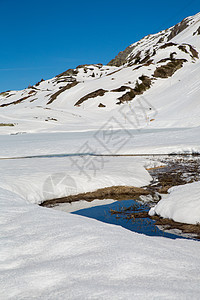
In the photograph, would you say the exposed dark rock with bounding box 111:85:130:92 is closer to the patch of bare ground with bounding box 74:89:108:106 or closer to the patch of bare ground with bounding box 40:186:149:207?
the patch of bare ground with bounding box 74:89:108:106

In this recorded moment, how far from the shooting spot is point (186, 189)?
9.05 metres

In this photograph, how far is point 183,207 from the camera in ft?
25.7

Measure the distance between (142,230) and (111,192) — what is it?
420 centimetres

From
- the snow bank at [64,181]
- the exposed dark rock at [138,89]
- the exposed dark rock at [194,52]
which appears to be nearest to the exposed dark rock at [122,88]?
the exposed dark rock at [138,89]

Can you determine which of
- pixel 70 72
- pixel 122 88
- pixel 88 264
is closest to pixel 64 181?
pixel 88 264

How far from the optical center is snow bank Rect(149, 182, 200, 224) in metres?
7.48

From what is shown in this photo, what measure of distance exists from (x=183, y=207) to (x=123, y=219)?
6.12 ft

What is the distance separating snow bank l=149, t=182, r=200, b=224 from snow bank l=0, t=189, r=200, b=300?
1.76 metres

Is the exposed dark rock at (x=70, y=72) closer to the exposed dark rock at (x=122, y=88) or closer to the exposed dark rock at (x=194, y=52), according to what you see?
the exposed dark rock at (x=194, y=52)

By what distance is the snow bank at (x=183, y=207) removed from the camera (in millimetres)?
7476

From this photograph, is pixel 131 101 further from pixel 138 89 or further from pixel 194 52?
pixel 194 52

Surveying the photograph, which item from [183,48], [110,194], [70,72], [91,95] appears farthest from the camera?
[70,72]

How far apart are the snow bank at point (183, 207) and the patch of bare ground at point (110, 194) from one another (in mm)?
2414

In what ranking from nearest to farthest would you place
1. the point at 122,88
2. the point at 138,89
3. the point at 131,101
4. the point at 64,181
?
the point at 64,181 → the point at 131,101 → the point at 138,89 → the point at 122,88
